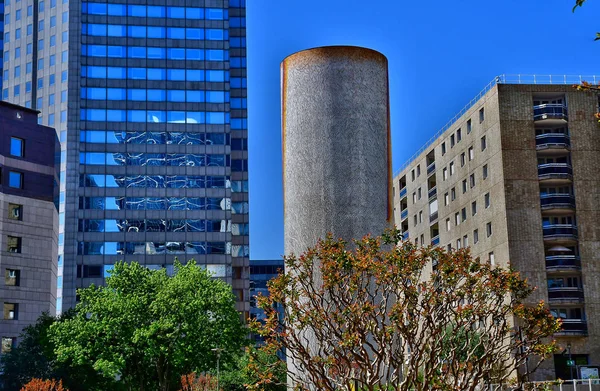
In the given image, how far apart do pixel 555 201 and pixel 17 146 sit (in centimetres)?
4851

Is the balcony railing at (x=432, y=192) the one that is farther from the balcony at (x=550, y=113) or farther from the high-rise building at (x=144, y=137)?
the high-rise building at (x=144, y=137)

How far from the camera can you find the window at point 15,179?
80875 mm

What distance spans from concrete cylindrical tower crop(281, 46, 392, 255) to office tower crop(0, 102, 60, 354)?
50.4 m

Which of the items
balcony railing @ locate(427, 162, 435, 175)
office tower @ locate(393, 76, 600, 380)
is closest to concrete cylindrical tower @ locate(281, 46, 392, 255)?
office tower @ locate(393, 76, 600, 380)

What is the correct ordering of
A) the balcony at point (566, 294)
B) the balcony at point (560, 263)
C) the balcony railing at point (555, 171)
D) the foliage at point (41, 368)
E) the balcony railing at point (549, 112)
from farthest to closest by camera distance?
1. the balcony railing at point (549, 112)
2. the balcony railing at point (555, 171)
3. the balcony at point (560, 263)
4. the balcony at point (566, 294)
5. the foliage at point (41, 368)

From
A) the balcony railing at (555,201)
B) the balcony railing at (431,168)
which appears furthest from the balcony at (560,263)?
the balcony railing at (431,168)

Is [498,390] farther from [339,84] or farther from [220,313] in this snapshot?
[220,313]

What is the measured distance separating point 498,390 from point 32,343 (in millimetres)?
53727

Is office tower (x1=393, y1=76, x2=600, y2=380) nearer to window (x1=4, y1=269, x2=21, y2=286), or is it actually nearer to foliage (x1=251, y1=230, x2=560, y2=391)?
window (x1=4, y1=269, x2=21, y2=286)

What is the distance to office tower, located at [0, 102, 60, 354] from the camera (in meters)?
80.3

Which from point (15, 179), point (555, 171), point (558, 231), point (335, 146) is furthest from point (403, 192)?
point (335, 146)

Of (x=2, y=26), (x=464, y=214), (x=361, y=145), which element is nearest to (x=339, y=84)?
(x=361, y=145)

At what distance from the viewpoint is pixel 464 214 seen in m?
93.4

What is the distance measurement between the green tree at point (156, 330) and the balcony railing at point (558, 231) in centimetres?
3410
